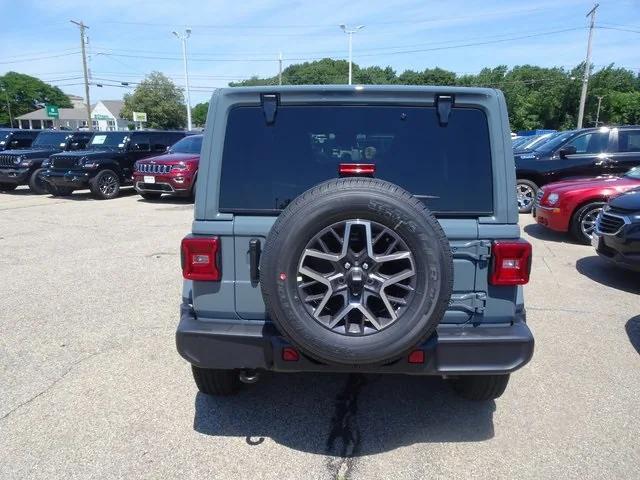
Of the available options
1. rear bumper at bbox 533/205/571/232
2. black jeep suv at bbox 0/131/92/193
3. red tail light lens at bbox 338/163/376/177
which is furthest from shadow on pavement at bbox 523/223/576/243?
black jeep suv at bbox 0/131/92/193

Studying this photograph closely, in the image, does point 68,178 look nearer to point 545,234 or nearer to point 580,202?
point 545,234

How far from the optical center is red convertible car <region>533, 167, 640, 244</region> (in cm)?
754

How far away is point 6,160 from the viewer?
14.7 meters

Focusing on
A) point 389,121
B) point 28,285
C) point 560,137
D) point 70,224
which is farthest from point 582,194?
point 70,224

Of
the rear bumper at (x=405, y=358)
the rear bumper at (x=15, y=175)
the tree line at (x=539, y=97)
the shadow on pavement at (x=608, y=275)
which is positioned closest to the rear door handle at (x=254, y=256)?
the rear bumper at (x=405, y=358)

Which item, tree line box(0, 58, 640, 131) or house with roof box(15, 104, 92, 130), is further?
house with roof box(15, 104, 92, 130)

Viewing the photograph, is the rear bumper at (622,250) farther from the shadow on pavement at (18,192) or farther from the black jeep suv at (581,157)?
the shadow on pavement at (18,192)

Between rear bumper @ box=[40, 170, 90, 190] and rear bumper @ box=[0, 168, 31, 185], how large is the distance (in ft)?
5.49

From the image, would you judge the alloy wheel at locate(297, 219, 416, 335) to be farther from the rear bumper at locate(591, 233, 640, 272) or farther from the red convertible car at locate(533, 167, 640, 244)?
the red convertible car at locate(533, 167, 640, 244)

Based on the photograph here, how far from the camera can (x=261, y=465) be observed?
2568 millimetres

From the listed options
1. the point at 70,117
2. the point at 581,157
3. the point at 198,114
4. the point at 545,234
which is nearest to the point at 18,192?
the point at 545,234

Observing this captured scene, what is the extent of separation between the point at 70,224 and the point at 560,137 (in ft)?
34.6

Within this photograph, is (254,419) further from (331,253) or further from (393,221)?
(393,221)

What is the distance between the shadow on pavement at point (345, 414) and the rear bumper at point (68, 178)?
11.7 m
